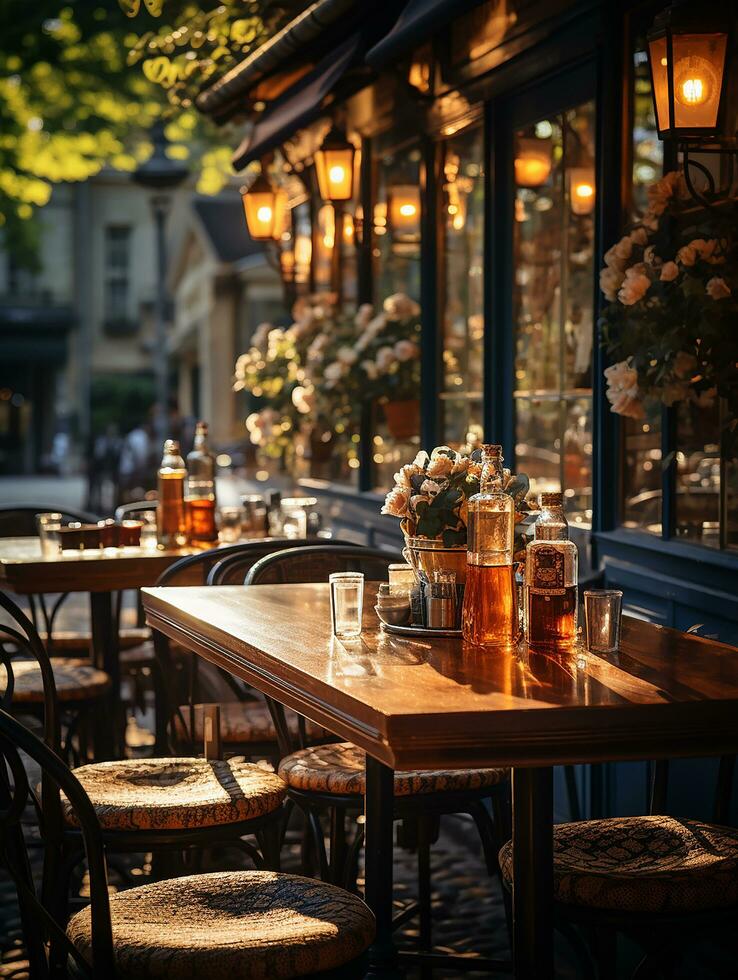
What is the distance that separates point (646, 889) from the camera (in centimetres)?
270

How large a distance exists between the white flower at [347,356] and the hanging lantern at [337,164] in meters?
0.71

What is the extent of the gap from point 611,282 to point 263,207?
12.3ft

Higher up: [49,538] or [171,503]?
[171,503]

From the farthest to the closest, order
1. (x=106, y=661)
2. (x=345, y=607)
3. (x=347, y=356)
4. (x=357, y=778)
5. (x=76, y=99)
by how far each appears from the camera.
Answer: (x=76, y=99)
(x=347, y=356)
(x=106, y=661)
(x=357, y=778)
(x=345, y=607)

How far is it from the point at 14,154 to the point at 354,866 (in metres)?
11.2

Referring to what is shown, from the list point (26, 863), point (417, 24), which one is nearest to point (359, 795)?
point (26, 863)

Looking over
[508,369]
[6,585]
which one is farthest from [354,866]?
[508,369]

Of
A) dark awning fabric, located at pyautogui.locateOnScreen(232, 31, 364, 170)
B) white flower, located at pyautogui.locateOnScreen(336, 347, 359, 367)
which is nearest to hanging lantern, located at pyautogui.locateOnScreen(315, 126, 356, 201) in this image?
dark awning fabric, located at pyautogui.locateOnScreen(232, 31, 364, 170)

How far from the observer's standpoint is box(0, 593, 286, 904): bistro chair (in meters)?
3.26

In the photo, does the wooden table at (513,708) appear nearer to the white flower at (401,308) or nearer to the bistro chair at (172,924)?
the bistro chair at (172,924)

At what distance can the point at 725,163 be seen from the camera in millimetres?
4172

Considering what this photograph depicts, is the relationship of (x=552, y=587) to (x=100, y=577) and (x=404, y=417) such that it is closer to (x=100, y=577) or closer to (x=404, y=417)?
(x=100, y=577)

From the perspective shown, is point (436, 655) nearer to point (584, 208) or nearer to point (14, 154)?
point (584, 208)

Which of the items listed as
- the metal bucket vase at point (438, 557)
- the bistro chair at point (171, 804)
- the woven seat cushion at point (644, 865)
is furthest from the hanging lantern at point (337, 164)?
the woven seat cushion at point (644, 865)
